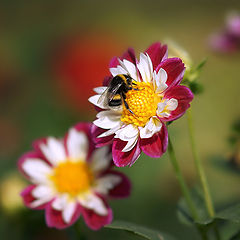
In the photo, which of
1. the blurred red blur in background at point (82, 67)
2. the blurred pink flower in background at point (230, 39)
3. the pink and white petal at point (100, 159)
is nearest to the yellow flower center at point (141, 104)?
the pink and white petal at point (100, 159)

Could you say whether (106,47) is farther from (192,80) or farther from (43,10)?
(192,80)

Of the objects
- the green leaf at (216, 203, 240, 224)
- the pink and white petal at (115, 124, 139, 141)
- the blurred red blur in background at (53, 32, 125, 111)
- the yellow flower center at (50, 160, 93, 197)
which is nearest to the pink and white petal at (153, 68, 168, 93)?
the pink and white petal at (115, 124, 139, 141)

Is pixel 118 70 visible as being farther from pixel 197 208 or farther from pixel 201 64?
pixel 197 208

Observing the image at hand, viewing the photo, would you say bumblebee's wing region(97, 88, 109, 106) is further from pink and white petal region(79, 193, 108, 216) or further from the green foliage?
pink and white petal region(79, 193, 108, 216)

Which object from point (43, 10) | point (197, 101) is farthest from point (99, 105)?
point (43, 10)

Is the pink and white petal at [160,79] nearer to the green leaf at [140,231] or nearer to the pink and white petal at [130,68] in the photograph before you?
the pink and white petal at [130,68]

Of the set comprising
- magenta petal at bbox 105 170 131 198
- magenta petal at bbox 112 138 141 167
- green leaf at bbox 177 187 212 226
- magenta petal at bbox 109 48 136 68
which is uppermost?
magenta petal at bbox 109 48 136 68
